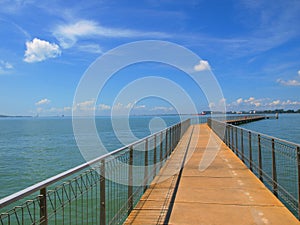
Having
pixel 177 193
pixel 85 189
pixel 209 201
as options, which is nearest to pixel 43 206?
pixel 85 189

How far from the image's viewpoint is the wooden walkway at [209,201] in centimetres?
423

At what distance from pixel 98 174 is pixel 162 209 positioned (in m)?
1.77

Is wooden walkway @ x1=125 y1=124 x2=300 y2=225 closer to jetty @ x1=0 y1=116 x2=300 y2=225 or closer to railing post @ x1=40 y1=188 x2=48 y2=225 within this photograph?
jetty @ x1=0 y1=116 x2=300 y2=225

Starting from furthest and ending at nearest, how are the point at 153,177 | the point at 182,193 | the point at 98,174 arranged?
1. the point at 153,177
2. the point at 182,193
3. the point at 98,174

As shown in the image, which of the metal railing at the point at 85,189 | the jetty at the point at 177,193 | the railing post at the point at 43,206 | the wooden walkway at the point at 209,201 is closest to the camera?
the metal railing at the point at 85,189

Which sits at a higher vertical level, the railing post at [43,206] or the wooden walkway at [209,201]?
the railing post at [43,206]

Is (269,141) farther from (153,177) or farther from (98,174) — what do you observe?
(98,174)

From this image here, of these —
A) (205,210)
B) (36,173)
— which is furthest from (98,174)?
(36,173)

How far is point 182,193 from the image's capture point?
18.4 ft

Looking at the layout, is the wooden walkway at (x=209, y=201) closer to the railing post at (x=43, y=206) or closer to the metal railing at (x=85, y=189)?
the metal railing at (x=85, y=189)

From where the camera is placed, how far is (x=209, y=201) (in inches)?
201

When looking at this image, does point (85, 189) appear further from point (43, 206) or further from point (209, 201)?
point (209, 201)

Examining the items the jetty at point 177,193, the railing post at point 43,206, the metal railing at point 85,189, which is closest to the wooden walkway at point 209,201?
the jetty at point 177,193

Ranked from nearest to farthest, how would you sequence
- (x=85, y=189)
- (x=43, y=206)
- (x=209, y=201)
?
1. (x=43, y=206)
2. (x=85, y=189)
3. (x=209, y=201)
